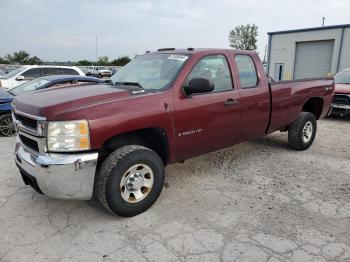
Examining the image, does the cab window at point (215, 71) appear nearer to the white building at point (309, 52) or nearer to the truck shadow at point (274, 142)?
the truck shadow at point (274, 142)

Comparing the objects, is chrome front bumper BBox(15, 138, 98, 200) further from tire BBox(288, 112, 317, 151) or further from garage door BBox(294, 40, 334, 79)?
garage door BBox(294, 40, 334, 79)

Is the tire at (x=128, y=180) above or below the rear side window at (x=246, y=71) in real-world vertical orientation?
below

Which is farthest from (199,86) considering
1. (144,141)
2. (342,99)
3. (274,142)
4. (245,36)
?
(245,36)

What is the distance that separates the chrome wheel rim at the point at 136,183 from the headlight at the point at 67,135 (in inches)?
23.8

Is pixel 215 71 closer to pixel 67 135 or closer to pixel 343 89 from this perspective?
pixel 67 135

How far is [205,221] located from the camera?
3535mm

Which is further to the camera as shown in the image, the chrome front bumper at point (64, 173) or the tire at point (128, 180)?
the tire at point (128, 180)

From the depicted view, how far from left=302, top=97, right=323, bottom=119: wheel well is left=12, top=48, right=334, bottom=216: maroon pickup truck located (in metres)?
1.52

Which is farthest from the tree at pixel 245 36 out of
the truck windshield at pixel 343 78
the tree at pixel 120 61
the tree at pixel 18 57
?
the truck windshield at pixel 343 78

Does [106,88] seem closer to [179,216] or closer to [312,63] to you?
[179,216]

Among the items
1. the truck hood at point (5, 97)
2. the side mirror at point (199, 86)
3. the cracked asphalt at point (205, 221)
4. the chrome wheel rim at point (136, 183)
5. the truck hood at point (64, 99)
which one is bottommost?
the cracked asphalt at point (205, 221)

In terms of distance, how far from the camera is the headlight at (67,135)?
3.11 m

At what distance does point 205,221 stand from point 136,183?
86 centimetres

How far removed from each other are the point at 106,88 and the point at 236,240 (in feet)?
7.44
